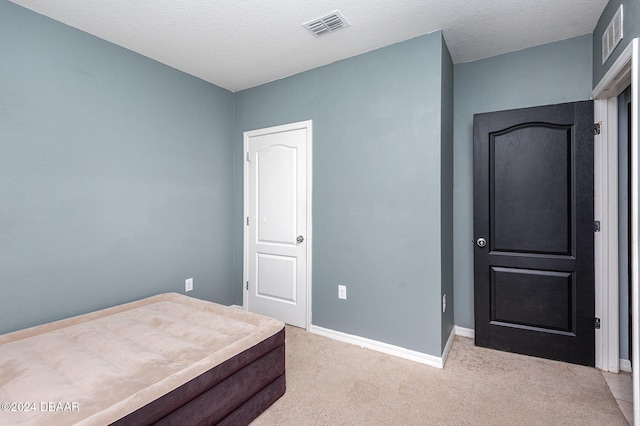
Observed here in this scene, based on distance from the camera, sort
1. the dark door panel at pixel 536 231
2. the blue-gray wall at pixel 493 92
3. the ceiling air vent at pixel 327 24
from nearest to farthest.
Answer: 1. the ceiling air vent at pixel 327 24
2. the dark door panel at pixel 536 231
3. the blue-gray wall at pixel 493 92

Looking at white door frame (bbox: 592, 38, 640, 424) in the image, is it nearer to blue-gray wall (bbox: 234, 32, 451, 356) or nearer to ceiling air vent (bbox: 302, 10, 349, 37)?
blue-gray wall (bbox: 234, 32, 451, 356)

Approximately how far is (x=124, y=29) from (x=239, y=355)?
2.52m

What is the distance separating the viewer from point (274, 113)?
3262 mm

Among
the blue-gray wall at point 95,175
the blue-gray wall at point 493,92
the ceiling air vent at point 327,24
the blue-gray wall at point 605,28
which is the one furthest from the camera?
the blue-gray wall at point 493,92

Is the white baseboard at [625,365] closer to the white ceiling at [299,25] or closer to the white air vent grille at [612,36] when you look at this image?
the white air vent grille at [612,36]

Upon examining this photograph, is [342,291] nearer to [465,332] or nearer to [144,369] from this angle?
[465,332]

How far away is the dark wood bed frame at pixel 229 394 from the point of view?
133cm

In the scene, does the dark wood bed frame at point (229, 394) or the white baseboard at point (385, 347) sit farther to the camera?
the white baseboard at point (385, 347)

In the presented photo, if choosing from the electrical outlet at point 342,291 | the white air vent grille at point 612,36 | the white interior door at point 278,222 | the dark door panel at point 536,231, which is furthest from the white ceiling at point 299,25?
the electrical outlet at point 342,291

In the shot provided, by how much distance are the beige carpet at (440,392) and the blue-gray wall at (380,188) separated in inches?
11.1

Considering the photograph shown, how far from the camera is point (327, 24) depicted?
2256 millimetres

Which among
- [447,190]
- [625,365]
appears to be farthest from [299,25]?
[625,365]

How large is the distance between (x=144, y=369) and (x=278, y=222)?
194 cm

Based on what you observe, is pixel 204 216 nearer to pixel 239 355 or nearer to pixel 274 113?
pixel 274 113
